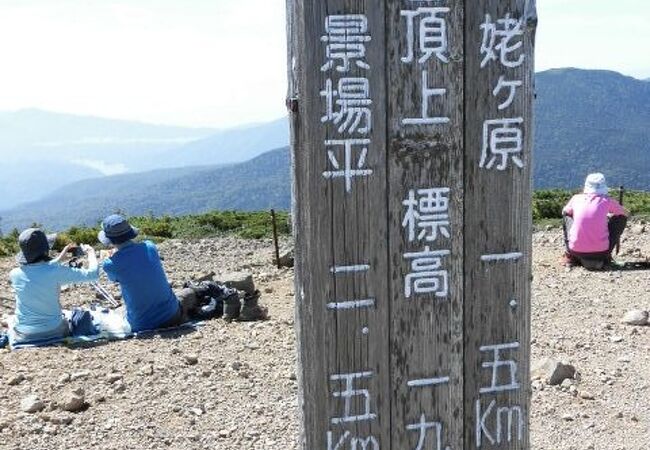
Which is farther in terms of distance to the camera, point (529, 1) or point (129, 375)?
point (129, 375)

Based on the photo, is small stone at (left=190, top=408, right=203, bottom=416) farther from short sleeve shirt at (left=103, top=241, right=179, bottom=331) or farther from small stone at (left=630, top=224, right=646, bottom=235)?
small stone at (left=630, top=224, right=646, bottom=235)

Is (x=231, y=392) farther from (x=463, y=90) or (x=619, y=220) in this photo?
(x=619, y=220)

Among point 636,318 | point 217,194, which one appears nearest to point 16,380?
point 636,318

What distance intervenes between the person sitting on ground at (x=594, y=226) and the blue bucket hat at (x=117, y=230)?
15.7 feet

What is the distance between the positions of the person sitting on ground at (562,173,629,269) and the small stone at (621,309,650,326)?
2.06 metres

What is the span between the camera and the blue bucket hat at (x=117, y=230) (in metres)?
6.80

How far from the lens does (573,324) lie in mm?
6629

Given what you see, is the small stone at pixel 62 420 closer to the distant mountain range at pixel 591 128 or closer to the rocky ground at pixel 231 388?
the rocky ground at pixel 231 388

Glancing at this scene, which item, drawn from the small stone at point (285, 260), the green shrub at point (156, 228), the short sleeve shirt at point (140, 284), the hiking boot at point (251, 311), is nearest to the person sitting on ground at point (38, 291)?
the short sleeve shirt at point (140, 284)

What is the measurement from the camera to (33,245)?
6617mm

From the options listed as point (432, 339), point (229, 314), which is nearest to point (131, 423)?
point (229, 314)

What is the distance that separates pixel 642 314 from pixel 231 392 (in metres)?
3.52

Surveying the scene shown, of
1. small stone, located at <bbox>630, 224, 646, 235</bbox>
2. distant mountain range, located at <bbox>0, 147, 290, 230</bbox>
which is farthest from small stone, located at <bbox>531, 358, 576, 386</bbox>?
distant mountain range, located at <bbox>0, 147, 290, 230</bbox>

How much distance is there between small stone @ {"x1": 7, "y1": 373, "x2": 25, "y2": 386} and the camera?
5.43 metres
